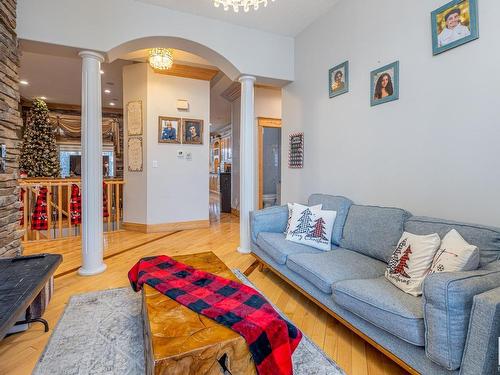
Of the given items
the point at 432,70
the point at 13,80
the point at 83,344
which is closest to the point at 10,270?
the point at 83,344

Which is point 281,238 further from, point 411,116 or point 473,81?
point 473,81

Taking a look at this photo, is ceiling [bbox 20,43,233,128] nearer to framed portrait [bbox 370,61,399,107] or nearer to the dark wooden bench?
the dark wooden bench

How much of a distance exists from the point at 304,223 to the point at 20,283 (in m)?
2.10

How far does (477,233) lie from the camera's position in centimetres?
152

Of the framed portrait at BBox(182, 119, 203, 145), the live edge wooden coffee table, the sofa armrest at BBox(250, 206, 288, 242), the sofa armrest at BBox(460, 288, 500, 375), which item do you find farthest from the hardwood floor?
the framed portrait at BBox(182, 119, 203, 145)

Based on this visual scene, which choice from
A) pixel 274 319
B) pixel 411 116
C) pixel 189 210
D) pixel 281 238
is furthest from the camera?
pixel 189 210

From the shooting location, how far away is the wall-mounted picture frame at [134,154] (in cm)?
469

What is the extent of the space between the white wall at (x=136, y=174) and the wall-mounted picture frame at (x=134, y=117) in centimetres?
7

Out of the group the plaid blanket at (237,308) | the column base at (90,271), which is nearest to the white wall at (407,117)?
the plaid blanket at (237,308)

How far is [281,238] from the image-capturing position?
2.62m

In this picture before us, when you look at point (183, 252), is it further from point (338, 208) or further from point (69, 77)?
point (69, 77)

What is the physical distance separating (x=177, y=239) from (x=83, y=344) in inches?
99.3

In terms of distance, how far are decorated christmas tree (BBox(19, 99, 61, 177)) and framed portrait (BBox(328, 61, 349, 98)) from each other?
636cm

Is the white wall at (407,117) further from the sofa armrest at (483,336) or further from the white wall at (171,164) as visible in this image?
the white wall at (171,164)
